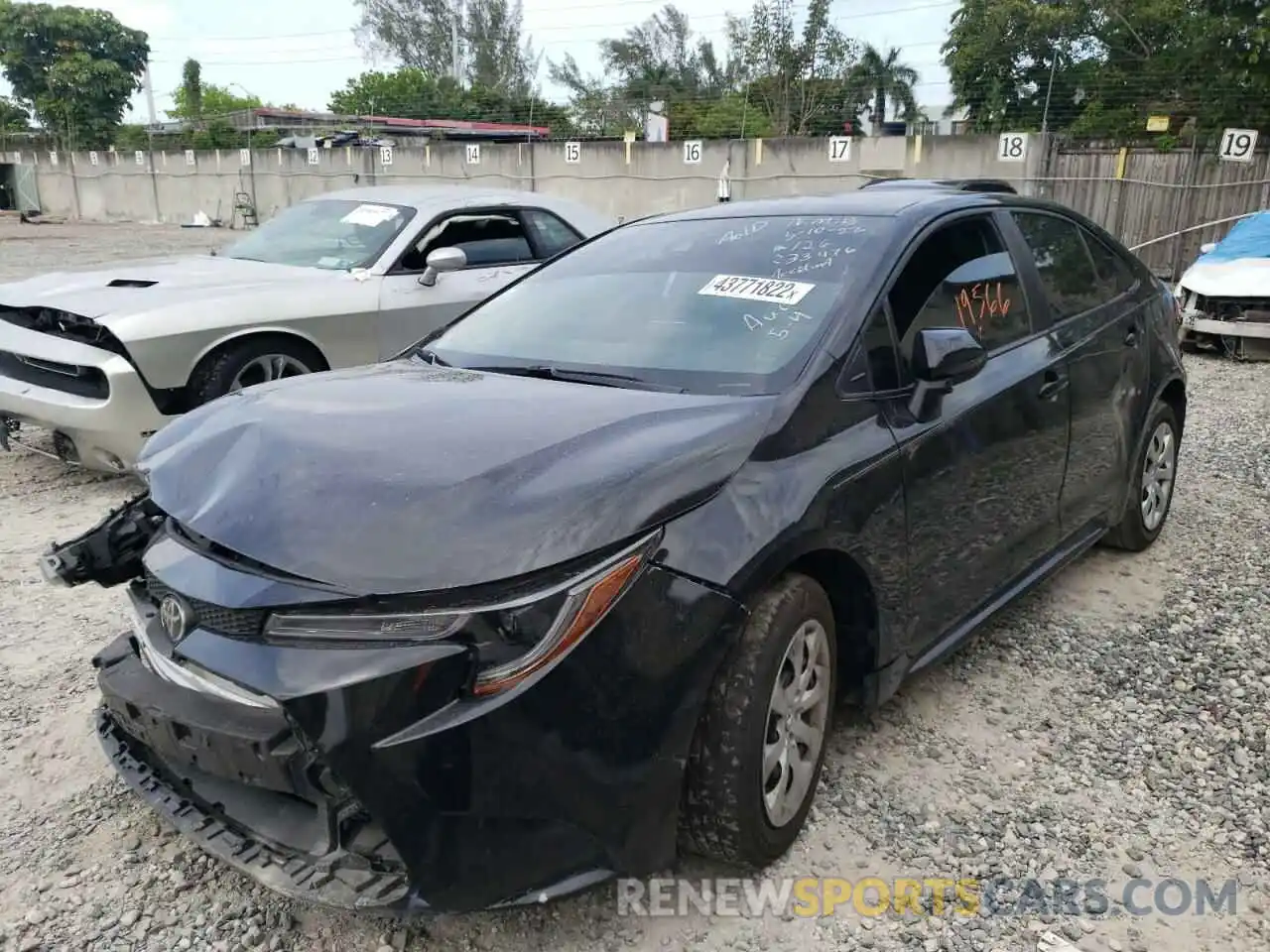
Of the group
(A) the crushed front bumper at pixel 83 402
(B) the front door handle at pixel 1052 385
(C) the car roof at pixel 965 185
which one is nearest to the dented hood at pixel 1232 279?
(C) the car roof at pixel 965 185

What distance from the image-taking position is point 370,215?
20.8 feet

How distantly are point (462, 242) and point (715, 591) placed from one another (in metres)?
4.82

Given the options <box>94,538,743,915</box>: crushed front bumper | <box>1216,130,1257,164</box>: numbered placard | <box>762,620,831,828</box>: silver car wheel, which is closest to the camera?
<box>94,538,743,915</box>: crushed front bumper

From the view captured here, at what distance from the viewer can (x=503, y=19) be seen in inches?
2756

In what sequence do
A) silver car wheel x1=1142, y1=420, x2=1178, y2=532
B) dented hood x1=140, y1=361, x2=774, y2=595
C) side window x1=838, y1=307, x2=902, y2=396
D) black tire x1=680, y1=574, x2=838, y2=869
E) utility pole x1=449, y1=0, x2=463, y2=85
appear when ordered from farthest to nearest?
utility pole x1=449, y1=0, x2=463, y2=85, silver car wheel x1=1142, y1=420, x2=1178, y2=532, side window x1=838, y1=307, x2=902, y2=396, black tire x1=680, y1=574, x2=838, y2=869, dented hood x1=140, y1=361, x2=774, y2=595

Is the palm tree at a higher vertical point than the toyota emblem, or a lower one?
higher

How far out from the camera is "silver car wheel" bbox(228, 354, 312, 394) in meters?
5.21

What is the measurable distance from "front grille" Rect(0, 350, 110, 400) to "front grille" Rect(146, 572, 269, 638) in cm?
326

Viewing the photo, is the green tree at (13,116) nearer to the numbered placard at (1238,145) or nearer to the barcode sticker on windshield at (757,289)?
the numbered placard at (1238,145)

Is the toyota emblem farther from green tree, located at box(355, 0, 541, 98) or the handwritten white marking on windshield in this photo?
green tree, located at box(355, 0, 541, 98)

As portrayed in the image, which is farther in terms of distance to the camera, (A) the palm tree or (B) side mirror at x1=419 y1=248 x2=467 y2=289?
(A) the palm tree

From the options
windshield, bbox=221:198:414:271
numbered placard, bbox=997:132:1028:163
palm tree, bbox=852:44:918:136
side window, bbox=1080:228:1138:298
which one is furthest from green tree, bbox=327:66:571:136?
side window, bbox=1080:228:1138:298

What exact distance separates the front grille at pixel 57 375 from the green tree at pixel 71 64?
4978 centimetres

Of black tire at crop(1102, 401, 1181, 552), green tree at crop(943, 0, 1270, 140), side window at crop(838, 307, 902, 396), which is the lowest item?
black tire at crop(1102, 401, 1181, 552)
